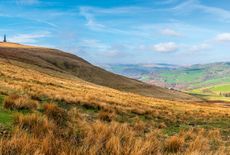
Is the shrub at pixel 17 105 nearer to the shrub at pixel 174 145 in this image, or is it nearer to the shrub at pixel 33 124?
the shrub at pixel 33 124

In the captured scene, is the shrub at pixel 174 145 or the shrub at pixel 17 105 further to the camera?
the shrub at pixel 17 105

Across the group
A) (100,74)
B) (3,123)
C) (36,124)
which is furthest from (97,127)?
(100,74)

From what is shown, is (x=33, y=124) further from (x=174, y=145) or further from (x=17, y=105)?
(x=17, y=105)

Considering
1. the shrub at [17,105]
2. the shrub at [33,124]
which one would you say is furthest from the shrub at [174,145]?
the shrub at [17,105]

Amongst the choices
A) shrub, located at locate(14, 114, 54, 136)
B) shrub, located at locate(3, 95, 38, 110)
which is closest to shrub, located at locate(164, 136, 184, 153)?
shrub, located at locate(14, 114, 54, 136)

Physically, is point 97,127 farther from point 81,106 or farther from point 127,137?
point 81,106

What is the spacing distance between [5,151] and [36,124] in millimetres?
3491

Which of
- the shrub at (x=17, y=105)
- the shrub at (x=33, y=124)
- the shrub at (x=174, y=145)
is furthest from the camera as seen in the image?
the shrub at (x=17, y=105)

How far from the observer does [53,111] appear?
49.0 feet

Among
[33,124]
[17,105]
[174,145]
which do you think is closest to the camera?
[33,124]

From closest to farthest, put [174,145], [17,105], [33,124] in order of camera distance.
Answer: [33,124] → [174,145] → [17,105]

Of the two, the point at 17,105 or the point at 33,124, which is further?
the point at 17,105

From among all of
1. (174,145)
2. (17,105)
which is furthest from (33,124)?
(17,105)

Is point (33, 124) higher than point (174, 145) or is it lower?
higher
